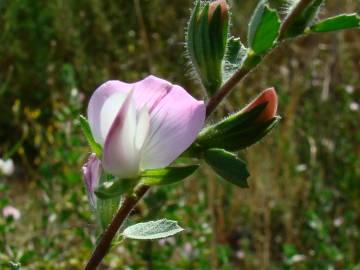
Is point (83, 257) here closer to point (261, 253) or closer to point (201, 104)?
point (261, 253)

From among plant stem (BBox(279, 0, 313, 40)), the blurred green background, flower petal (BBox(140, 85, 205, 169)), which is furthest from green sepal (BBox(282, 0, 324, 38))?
the blurred green background

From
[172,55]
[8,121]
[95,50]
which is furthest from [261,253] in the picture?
[8,121]

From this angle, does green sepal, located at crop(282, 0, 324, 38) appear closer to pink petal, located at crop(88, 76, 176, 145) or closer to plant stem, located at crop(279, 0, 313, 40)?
plant stem, located at crop(279, 0, 313, 40)

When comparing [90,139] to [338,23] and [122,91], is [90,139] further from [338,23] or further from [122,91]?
[338,23]

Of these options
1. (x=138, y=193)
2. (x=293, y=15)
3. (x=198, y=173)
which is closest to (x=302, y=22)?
(x=293, y=15)

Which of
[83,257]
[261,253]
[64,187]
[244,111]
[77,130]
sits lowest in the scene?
[261,253]

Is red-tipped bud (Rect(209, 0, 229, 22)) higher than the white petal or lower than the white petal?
higher

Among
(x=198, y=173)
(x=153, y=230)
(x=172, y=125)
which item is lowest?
(x=198, y=173)
